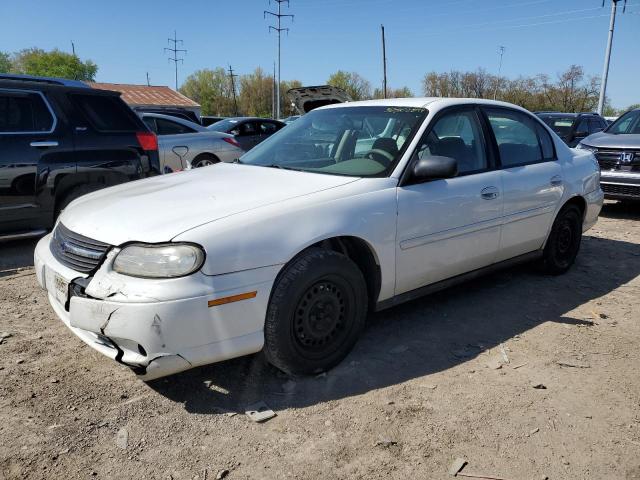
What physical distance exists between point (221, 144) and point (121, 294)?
7.85m

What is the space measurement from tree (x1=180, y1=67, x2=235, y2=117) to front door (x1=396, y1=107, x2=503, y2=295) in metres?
82.3

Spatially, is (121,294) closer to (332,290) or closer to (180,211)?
(180,211)

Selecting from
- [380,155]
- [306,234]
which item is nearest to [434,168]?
[380,155]

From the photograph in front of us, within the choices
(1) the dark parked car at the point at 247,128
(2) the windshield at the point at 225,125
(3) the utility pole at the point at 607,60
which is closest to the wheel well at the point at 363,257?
(1) the dark parked car at the point at 247,128

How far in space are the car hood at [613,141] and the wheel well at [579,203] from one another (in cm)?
368

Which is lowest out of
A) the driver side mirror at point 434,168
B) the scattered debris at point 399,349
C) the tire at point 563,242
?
the scattered debris at point 399,349

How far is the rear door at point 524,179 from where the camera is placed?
4223mm

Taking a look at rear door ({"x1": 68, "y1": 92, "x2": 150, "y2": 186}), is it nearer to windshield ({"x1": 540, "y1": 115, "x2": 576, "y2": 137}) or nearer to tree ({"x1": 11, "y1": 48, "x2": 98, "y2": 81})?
windshield ({"x1": 540, "y1": 115, "x2": 576, "y2": 137})

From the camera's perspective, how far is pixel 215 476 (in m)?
2.31

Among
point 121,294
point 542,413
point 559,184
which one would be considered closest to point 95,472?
point 121,294

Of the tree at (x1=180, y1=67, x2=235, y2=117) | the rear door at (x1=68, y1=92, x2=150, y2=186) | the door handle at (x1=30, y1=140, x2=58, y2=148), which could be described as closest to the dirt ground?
the door handle at (x1=30, y1=140, x2=58, y2=148)

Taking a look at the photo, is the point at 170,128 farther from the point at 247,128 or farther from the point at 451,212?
the point at 451,212

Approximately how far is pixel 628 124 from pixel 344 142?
7.25 metres

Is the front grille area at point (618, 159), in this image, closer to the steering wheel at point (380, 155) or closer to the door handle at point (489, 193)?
the door handle at point (489, 193)
